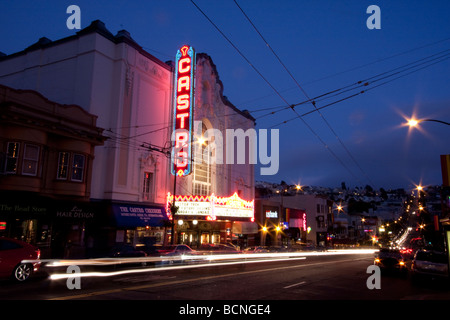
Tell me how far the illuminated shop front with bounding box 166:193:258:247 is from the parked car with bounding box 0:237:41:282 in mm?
16899

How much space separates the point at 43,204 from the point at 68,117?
5693mm

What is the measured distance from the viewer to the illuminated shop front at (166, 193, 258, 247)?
31.5 m

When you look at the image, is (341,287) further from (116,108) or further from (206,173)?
(206,173)

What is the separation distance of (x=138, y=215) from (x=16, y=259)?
48.2 ft

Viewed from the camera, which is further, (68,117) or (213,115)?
(213,115)

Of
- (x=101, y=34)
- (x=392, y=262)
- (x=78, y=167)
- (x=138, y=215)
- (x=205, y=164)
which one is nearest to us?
(x=392, y=262)

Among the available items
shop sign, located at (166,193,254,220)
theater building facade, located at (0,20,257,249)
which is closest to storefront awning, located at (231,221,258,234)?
theater building facade, located at (0,20,257,249)

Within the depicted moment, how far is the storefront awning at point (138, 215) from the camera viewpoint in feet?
81.6

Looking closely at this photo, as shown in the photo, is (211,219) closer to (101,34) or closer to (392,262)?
(392,262)

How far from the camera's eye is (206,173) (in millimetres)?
36562

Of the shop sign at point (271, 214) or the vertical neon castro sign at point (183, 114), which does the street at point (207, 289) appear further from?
the shop sign at point (271, 214)

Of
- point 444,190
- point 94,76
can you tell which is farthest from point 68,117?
point 444,190

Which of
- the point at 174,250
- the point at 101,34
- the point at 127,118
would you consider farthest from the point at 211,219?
the point at 101,34

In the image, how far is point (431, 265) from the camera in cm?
1525
